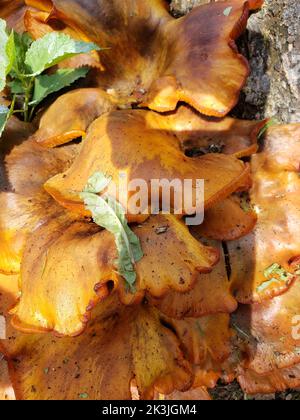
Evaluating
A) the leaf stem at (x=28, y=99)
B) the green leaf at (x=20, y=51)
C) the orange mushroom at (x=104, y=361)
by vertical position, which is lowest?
the orange mushroom at (x=104, y=361)

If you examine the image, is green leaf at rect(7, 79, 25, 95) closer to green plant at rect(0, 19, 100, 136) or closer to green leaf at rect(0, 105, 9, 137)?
green plant at rect(0, 19, 100, 136)

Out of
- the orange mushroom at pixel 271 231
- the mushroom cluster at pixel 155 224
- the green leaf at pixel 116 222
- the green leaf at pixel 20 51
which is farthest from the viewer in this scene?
the green leaf at pixel 20 51

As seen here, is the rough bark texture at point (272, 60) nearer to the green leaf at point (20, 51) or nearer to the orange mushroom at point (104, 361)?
the green leaf at point (20, 51)

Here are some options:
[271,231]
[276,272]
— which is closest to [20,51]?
[271,231]

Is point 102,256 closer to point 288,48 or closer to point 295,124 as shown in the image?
point 295,124

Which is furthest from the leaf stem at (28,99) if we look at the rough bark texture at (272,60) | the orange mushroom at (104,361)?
the orange mushroom at (104,361)

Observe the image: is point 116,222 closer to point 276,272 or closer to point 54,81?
point 276,272

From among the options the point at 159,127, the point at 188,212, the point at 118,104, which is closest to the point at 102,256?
the point at 188,212
